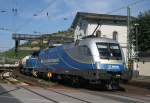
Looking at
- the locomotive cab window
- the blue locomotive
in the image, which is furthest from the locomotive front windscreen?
the locomotive cab window

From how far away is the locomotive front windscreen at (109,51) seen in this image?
93.1 ft

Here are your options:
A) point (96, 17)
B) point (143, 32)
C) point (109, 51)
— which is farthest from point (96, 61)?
point (96, 17)

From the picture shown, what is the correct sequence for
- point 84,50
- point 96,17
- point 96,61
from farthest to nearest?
1. point 96,17
2. point 84,50
3. point 96,61

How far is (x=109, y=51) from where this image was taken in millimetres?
28734

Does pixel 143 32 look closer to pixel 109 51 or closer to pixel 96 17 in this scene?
pixel 96 17

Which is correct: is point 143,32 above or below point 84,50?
above

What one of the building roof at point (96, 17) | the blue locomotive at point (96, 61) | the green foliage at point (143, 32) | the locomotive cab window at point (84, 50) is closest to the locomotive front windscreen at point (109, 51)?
the blue locomotive at point (96, 61)

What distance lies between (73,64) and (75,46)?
1.34 metres

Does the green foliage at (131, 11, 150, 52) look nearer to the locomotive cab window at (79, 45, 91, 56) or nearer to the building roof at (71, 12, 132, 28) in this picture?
the building roof at (71, 12, 132, 28)

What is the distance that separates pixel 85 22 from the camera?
73938mm

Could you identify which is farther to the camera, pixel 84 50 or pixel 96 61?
pixel 84 50

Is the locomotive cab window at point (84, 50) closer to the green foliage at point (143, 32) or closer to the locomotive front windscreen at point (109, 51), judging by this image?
the locomotive front windscreen at point (109, 51)

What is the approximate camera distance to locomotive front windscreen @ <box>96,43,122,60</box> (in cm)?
2839

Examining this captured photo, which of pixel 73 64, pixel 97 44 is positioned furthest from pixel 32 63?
pixel 97 44
